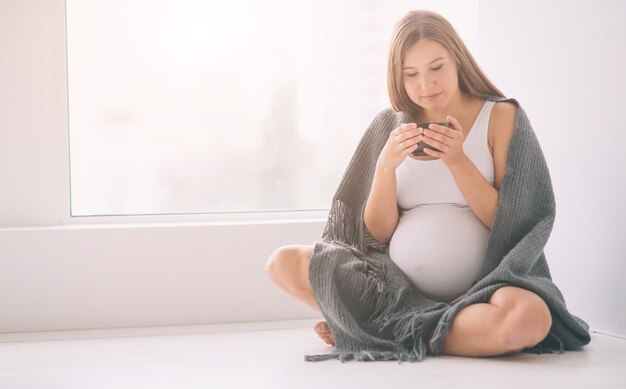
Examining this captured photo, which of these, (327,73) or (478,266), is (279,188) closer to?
(327,73)

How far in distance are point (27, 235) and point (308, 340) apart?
1.15 metres

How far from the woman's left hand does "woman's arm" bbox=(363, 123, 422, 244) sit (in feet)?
0.12

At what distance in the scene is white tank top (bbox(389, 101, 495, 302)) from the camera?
2586mm

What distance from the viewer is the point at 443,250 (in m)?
2.58

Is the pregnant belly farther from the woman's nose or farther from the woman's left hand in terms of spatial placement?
the woman's nose

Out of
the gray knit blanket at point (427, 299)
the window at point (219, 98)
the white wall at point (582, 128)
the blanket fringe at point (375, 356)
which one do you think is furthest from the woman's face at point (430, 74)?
the window at point (219, 98)

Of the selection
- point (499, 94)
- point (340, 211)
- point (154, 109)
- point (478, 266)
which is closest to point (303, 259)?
point (340, 211)

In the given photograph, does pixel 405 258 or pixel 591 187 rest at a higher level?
pixel 591 187

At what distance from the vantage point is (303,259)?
8.77 feet

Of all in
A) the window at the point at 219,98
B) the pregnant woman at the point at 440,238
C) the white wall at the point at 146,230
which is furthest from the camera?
the window at the point at 219,98

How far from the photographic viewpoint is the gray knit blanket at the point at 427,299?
2457 millimetres

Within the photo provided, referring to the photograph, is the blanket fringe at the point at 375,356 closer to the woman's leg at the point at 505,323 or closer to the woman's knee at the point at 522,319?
the woman's leg at the point at 505,323

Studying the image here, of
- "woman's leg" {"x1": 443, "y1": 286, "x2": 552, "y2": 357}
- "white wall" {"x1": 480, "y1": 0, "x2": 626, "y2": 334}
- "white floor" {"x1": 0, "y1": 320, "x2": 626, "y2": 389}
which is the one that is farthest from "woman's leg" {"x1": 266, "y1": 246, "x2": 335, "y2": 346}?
"white wall" {"x1": 480, "y1": 0, "x2": 626, "y2": 334}

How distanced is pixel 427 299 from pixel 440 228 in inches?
8.5
